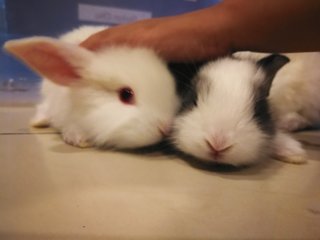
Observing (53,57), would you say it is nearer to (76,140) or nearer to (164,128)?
(76,140)

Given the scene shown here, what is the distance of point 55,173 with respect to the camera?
2.50ft

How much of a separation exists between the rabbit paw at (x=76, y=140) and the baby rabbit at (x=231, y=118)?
0.79 feet

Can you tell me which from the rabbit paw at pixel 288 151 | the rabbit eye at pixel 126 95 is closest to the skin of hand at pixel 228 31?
the rabbit eye at pixel 126 95

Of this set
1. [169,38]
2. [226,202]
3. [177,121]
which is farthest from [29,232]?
[169,38]

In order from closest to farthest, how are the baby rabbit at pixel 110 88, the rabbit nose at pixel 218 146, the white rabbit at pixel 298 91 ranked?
1. the rabbit nose at pixel 218 146
2. the baby rabbit at pixel 110 88
3. the white rabbit at pixel 298 91

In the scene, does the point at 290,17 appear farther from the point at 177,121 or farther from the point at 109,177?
the point at 109,177

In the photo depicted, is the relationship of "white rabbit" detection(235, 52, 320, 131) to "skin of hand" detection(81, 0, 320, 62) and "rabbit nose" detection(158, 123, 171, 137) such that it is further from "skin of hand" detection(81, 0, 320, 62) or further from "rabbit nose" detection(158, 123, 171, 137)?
"rabbit nose" detection(158, 123, 171, 137)

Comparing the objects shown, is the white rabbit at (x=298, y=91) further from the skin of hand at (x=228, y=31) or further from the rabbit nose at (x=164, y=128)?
the rabbit nose at (x=164, y=128)

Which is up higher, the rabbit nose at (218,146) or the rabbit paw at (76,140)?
the rabbit nose at (218,146)

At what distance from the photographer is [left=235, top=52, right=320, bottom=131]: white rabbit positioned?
1.25 m

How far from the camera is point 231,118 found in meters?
0.81

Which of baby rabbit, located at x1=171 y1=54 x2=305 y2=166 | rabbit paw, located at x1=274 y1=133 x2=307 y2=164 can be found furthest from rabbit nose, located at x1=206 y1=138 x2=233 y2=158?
rabbit paw, located at x1=274 y1=133 x2=307 y2=164

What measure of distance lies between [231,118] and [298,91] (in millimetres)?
617

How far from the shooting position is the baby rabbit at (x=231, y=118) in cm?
80
